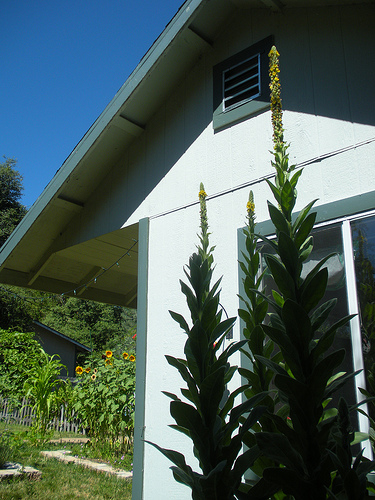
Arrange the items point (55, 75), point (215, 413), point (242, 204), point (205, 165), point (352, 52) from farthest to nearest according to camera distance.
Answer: point (55, 75) < point (205, 165) < point (242, 204) < point (352, 52) < point (215, 413)

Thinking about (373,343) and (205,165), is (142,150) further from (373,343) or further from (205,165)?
(373,343)

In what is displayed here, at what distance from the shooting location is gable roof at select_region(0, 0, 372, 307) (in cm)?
397

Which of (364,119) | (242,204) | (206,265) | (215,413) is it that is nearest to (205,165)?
(242,204)

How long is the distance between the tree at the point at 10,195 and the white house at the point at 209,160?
59.0ft

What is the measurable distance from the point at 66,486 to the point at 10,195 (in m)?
21.1

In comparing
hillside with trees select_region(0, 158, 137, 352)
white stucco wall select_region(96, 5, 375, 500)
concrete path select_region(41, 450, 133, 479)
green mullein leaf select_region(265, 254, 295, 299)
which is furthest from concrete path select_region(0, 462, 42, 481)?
hillside with trees select_region(0, 158, 137, 352)

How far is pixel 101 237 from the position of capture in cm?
495

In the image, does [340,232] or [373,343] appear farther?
[340,232]

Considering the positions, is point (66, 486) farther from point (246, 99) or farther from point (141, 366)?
point (246, 99)

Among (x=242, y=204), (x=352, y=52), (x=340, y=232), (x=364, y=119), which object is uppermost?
(x=352, y=52)

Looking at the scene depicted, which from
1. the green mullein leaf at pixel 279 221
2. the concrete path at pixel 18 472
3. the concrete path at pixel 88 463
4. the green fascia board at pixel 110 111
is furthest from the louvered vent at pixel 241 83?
the concrete path at pixel 18 472

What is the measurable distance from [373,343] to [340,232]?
34.0 inches

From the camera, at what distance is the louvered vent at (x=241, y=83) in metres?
3.77

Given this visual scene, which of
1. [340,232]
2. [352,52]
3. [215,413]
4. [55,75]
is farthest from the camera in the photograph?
[55,75]
